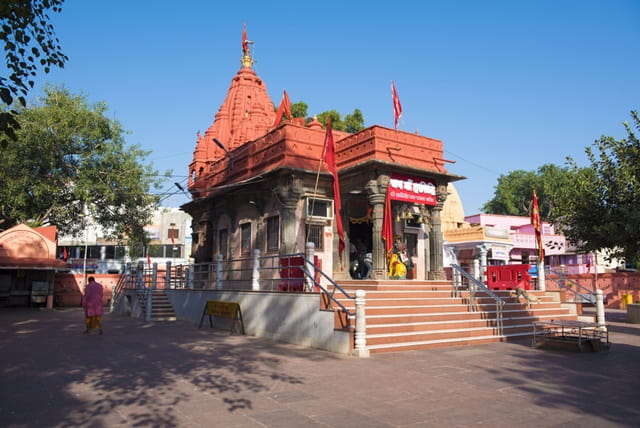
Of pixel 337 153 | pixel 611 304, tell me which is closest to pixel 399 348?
pixel 337 153

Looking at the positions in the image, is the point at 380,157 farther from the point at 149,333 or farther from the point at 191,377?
the point at 191,377

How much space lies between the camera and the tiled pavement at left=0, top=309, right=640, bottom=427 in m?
5.60

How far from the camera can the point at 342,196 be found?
60.5ft

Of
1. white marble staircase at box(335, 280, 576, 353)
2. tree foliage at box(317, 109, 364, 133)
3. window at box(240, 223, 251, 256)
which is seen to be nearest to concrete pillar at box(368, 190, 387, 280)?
white marble staircase at box(335, 280, 576, 353)

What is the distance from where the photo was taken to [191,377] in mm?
7805

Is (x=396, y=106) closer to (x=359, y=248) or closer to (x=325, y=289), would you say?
(x=359, y=248)

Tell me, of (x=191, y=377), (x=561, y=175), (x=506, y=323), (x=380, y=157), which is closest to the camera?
(x=191, y=377)

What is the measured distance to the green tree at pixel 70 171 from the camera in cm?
2402

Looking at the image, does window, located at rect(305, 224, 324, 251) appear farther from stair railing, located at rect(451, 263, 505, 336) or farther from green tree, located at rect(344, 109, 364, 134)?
green tree, located at rect(344, 109, 364, 134)

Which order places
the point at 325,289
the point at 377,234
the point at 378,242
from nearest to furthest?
the point at 325,289
the point at 378,242
the point at 377,234

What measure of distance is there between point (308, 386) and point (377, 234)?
29.3 ft

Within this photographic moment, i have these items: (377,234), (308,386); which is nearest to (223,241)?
(377,234)

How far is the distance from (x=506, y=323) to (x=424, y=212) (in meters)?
5.38

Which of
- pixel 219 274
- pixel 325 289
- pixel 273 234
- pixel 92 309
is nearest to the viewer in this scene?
pixel 325 289
